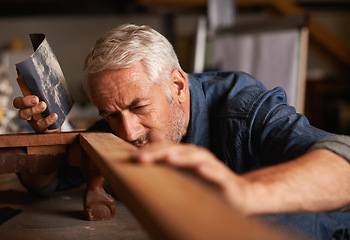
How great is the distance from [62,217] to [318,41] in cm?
502

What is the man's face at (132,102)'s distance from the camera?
1271mm

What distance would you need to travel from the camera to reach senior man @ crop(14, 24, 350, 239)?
3.01 feet

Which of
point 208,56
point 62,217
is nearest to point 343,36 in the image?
point 208,56

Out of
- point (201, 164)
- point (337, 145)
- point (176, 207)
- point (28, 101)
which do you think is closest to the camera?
point (176, 207)

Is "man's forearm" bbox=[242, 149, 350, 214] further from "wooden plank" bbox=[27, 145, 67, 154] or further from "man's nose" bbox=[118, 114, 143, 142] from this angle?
"wooden plank" bbox=[27, 145, 67, 154]

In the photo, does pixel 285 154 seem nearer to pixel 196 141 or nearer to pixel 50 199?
pixel 196 141

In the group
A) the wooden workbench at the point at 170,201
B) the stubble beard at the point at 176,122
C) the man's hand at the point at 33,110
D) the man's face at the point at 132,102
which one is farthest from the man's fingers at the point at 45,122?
the stubble beard at the point at 176,122

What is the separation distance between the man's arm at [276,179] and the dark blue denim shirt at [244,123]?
13 centimetres

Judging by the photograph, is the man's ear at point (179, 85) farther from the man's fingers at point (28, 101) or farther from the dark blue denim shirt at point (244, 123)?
the man's fingers at point (28, 101)

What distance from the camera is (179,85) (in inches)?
57.6

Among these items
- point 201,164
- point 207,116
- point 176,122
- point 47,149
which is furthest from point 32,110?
point 201,164

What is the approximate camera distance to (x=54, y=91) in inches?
48.8

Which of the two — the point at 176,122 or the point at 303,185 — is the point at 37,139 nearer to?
the point at 176,122

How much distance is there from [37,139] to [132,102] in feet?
1.03
